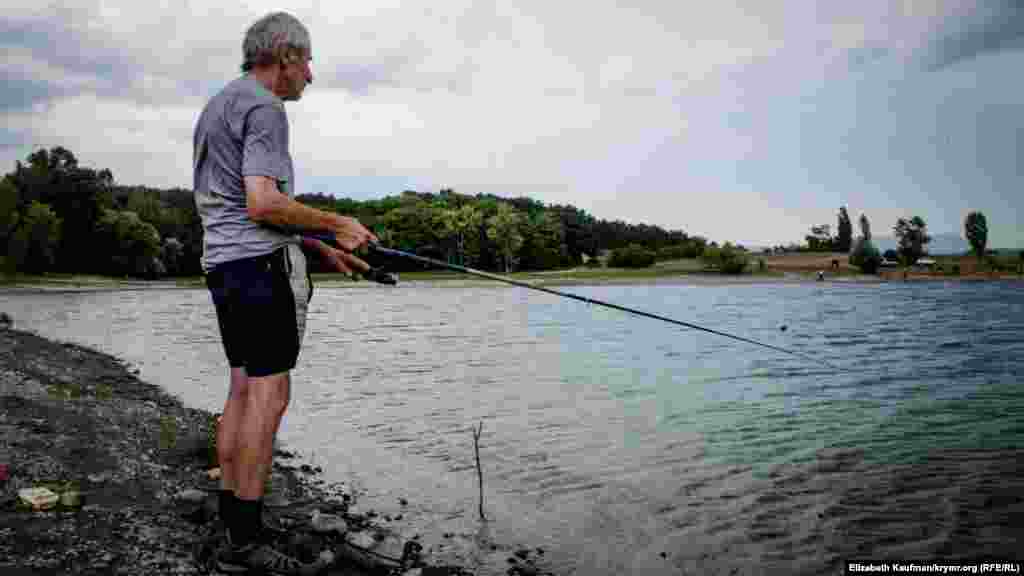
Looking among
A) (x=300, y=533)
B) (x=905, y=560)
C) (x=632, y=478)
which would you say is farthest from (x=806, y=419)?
(x=300, y=533)

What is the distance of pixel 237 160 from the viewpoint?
167 inches

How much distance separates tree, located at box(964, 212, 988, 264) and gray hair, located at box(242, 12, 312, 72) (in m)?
161

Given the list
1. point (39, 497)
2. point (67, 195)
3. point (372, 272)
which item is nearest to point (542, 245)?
point (67, 195)

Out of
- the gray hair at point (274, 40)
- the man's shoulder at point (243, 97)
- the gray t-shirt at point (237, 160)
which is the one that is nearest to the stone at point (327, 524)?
the gray t-shirt at point (237, 160)

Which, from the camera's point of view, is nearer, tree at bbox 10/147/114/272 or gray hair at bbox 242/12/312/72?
gray hair at bbox 242/12/312/72

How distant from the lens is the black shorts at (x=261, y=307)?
4215 millimetres

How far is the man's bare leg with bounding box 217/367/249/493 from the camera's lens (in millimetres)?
4453

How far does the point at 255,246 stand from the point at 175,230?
122 m

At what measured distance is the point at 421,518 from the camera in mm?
7047

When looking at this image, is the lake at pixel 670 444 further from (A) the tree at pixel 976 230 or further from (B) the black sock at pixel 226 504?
(A) the tree at pixel 976 230

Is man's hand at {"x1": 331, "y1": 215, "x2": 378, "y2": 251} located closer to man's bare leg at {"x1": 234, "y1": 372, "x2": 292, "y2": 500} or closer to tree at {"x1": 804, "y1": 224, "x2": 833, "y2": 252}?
man's bare leg at {"x1": 234, "y1": 372, "x2": 292, "y2": 500}

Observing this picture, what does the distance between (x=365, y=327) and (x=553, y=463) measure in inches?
989

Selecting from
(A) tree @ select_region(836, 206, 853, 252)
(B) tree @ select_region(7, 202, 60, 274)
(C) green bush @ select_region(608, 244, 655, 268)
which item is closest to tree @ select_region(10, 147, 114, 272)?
(B) tree @ select_region(7, 202, 60, 274)

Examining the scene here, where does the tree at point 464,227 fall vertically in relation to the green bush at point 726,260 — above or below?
above
